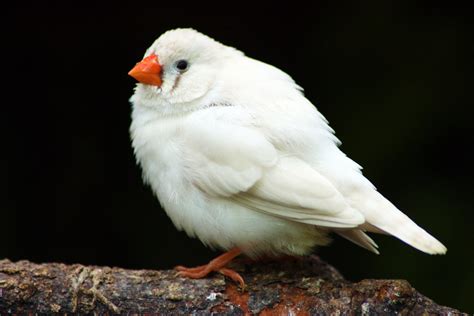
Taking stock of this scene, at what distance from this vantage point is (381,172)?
4.69 metres

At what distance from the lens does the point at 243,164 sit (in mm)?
3139

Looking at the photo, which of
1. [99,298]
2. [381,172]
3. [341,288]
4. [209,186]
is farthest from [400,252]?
[99,298]

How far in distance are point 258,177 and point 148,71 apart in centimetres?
73

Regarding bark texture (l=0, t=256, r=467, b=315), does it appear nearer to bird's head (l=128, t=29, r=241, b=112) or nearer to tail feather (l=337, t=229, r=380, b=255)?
tail feather (l=337, t=229, r=380, b=255)

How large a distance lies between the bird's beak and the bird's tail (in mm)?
1045

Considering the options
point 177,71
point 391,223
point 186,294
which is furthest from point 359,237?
point 177,71

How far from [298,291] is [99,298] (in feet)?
2.73

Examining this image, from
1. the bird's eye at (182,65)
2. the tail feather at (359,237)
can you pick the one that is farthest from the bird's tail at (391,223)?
the bird's eye at (182,65)

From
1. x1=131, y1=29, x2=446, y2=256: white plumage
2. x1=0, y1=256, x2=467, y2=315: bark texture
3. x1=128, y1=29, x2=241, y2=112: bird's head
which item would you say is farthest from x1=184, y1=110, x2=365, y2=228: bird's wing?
x1=0, y1=256, x2=467, y2=315: bark texture

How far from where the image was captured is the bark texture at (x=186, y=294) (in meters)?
3.05

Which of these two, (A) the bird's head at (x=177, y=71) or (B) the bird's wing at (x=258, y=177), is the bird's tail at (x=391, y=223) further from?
(A) the bird's head at (x=177, y=71)

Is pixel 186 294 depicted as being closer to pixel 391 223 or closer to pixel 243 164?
pixel 243 164

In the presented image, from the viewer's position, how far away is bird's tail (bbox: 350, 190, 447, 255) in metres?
2.89

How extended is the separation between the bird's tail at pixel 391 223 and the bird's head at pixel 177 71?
0.88m
